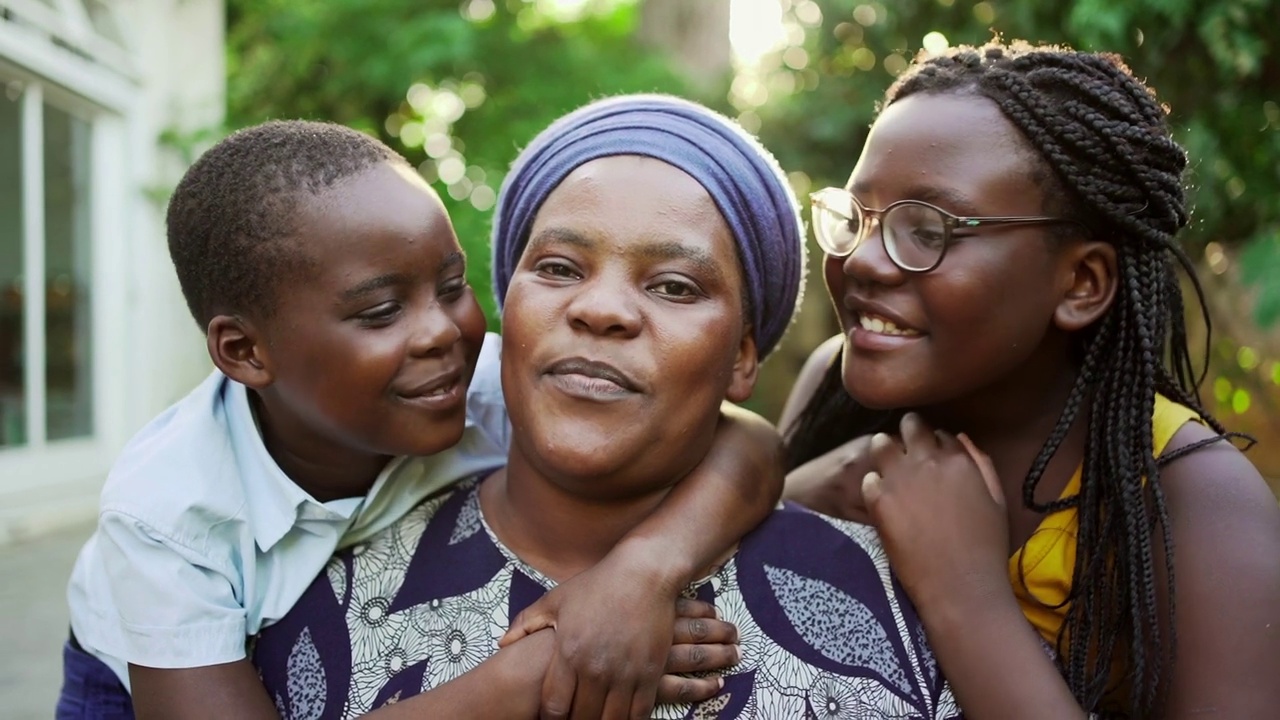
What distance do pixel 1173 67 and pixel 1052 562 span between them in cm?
470

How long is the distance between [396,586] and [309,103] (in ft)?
33.0

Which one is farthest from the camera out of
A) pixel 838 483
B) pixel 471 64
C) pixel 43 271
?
pixel 471 64

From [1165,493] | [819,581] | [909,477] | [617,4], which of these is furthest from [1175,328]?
[617,4]

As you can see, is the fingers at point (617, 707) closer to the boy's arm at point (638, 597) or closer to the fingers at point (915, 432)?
the boy's arm at point (638, 597)

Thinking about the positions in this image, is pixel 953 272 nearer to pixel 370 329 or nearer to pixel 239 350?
pixel 370 329

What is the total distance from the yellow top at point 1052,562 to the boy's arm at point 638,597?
59cm

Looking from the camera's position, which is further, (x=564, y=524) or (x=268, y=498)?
(x=268, y=498)

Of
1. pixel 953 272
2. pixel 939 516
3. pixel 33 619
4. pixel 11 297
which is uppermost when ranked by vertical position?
pixel 11 297

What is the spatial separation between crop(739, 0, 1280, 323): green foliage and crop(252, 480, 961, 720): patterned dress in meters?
3.63

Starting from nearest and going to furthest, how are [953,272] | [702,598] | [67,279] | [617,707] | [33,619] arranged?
[617,707] < [702,598] < [953,272] < [33,619] < [67,279]

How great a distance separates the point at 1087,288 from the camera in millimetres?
2447

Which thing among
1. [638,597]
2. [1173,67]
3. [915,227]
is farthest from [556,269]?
[1173,67]

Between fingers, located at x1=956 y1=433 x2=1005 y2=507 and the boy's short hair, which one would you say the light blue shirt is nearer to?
the boy's short hair

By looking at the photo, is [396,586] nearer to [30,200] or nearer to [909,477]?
[909,477]
